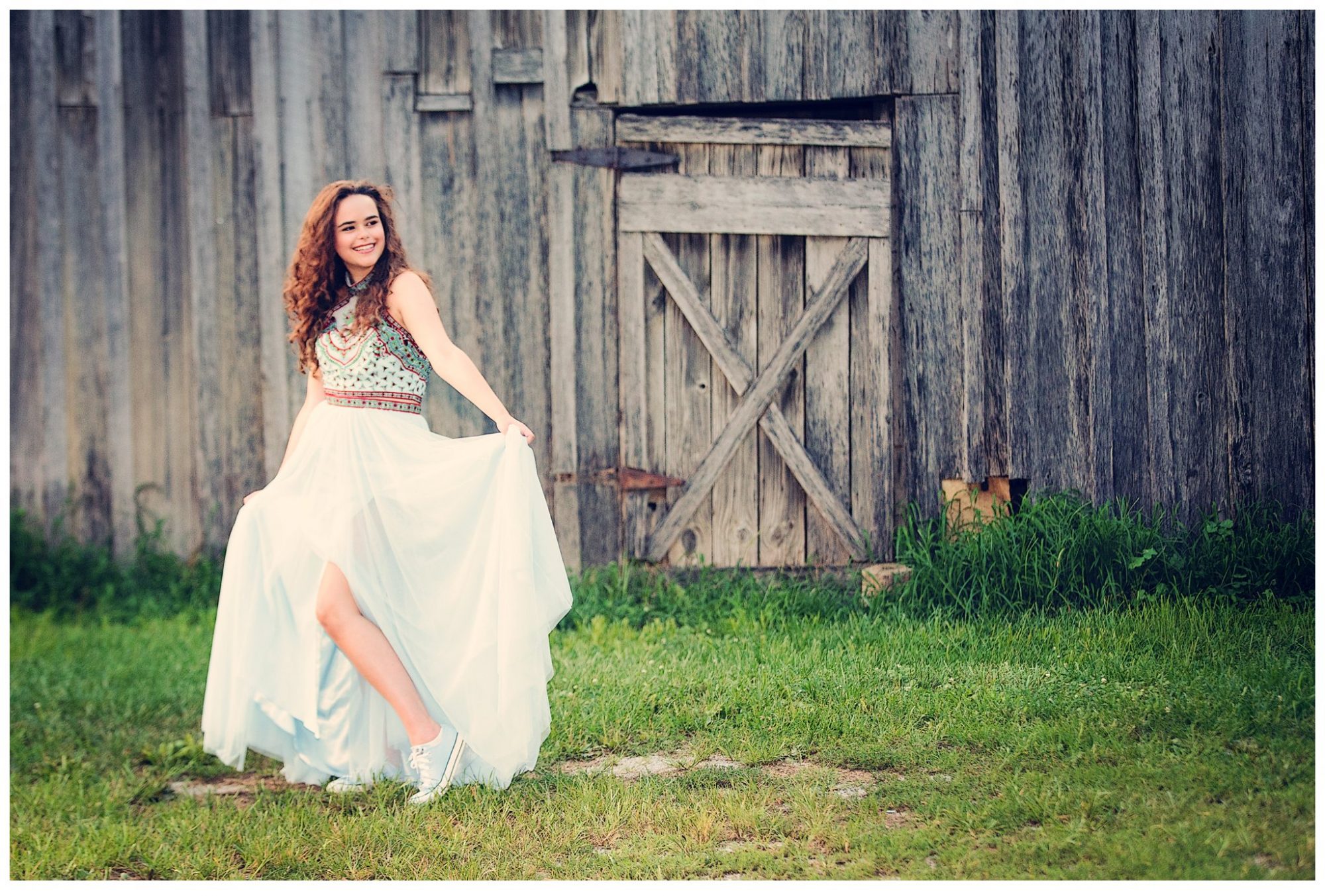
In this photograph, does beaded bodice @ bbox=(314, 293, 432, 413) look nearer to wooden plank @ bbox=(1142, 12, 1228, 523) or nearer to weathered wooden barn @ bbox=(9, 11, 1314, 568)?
weathered wooden barn @ bbox=(9, 11, 1314, 568)

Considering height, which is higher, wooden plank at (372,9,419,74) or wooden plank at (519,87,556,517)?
wooden plank at (372,9,419,74)

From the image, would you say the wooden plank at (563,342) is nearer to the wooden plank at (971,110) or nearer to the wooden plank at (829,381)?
the wooden plank at (829,381)

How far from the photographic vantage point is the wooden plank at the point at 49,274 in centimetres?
516

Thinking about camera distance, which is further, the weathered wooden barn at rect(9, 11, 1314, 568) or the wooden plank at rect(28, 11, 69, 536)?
the wooden plank at rect(28, 11, 69, 536)

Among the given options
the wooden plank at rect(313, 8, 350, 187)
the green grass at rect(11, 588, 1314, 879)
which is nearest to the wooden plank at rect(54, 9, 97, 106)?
the wooden plank at rect(313, 8, 350, 187)

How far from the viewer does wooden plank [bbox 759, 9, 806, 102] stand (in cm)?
464

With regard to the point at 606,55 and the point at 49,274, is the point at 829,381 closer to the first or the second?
the point at 606,55

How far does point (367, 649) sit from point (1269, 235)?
397cm

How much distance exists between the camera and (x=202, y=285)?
5.12 meters

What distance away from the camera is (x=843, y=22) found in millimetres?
4629

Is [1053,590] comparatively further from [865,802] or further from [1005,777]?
[865,802]

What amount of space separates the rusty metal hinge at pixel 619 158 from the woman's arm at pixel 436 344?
1.87m

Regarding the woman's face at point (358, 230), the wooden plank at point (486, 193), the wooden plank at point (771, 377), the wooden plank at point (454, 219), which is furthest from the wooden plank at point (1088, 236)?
the woman's face at point (358, 230)
